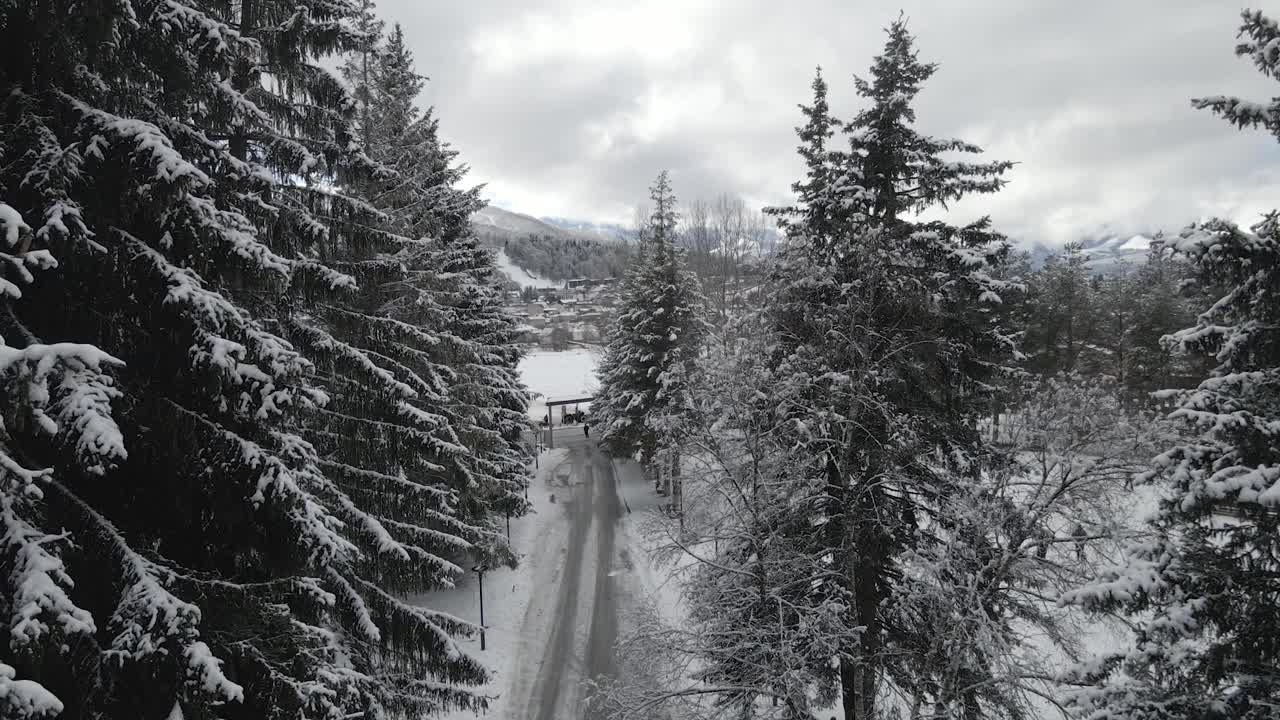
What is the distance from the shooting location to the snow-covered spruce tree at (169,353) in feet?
13.1

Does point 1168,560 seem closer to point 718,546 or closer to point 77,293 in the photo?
point 718,546

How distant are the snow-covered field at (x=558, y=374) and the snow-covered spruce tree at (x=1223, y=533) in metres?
49.1

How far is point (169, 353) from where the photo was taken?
16.0 ft

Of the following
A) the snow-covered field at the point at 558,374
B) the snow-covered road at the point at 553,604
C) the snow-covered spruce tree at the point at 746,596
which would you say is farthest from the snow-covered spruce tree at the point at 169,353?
the snow-covered field at the point at 558,374

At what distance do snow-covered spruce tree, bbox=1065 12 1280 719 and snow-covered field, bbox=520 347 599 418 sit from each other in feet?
161

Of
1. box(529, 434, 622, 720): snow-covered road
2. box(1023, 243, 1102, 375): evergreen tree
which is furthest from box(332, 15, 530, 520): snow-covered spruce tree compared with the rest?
box(1023, 243, 1102, 375): evergreen tree

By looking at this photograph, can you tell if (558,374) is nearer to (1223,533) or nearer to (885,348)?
(885,348)

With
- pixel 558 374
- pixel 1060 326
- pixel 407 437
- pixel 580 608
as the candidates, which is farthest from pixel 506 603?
pixel 558 374

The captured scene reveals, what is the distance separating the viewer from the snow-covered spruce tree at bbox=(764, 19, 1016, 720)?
10672mm

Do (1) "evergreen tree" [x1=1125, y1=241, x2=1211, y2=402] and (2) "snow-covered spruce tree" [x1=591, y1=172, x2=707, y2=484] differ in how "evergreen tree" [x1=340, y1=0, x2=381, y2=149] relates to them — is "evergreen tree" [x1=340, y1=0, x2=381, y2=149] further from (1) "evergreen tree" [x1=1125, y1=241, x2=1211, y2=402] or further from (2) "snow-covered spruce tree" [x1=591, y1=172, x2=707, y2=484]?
(1) "evergreen tree" [x1=1125, y1=241, x2=1211, y2=402]

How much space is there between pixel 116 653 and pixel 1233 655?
31.3 ft

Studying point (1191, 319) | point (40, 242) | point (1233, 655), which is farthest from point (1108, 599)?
point (1191, 319)

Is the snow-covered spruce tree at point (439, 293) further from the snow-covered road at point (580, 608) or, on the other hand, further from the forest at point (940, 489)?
the forest at point (940, 489)

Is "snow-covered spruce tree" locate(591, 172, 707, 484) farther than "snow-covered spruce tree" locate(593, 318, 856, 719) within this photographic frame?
Yes
